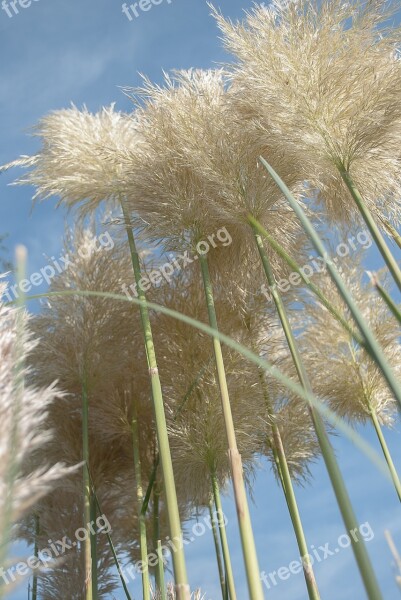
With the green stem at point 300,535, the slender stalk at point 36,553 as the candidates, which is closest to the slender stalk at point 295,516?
the green stem at point 300,535

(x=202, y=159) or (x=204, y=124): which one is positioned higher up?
(x=204, y=124)

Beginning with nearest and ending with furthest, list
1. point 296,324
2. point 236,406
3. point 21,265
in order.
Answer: point 21,265, point 236,406, point 296,324

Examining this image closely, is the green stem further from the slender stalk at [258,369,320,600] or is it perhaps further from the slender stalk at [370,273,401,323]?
the slender stalk at [370,273,401,323]

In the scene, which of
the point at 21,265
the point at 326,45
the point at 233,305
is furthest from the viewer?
the point at 233,305

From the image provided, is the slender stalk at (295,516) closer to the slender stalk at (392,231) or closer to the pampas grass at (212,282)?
the pampas grass at (212,282)

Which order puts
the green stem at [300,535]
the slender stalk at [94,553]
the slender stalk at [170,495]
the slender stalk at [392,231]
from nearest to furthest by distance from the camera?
the slender stalk at [170,495], the green stem at [300,535], the slender stalk at [392,231], the slender stalk at [94,553]

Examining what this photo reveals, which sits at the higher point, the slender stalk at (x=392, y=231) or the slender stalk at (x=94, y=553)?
the slender stalk at (x=392, y=231)

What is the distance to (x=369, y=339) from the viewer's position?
2.77 feet

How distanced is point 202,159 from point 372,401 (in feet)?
5.50

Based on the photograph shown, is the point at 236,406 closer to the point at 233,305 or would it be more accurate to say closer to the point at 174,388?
the point at 174,388

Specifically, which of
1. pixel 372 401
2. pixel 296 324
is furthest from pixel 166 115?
pixel 372 401

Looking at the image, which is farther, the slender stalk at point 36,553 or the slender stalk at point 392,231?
the slender stalk at point 36,553

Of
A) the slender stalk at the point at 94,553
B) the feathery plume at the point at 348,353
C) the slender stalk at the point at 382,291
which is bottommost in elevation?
the slender stalk at the point at 382,291

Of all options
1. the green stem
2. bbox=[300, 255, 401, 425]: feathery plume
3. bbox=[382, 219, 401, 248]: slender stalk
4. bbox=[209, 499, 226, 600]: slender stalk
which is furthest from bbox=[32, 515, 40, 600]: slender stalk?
bbox=[382, 219, 401, 248]: slender stalk
